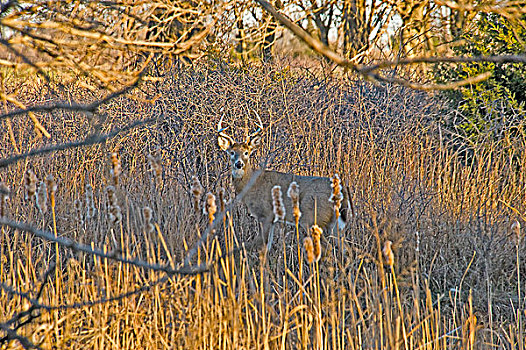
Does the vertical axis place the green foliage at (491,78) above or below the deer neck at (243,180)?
above

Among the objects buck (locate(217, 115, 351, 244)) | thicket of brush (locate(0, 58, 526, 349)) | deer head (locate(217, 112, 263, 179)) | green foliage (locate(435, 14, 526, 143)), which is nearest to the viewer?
thicket of brush (locate(0, 58, 526, 349))

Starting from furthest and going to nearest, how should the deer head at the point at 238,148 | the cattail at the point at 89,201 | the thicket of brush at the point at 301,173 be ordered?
1. the deer head at the point at 238,148
2. the thicket of brush at the point at 301,173
3. the cattail at the point at 89,201

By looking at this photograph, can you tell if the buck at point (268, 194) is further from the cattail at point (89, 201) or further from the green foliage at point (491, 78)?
the cattail at point (89, 201)

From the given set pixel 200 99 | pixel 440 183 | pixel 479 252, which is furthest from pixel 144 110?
pixel 479 252

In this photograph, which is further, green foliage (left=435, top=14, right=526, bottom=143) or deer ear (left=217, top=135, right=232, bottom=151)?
green foliage (left=435, top=14, right=526, bottom=143)

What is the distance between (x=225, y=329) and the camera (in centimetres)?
305

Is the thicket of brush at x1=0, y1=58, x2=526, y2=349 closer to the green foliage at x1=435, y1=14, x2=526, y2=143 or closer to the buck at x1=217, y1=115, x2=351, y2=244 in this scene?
the buck at x1=217, y1=115, x2=351, y2=244

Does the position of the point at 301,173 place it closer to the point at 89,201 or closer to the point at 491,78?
the point at 491,78

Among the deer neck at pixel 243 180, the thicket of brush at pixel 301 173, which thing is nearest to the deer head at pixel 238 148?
the deer neck at pixel 243 180

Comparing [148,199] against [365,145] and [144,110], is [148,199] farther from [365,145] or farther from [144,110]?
[365,145]

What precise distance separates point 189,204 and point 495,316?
270 cm

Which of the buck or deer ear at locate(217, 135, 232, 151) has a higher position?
deer ear at locate(217, 135, 232, 151)

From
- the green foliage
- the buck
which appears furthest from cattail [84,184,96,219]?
the green foliage

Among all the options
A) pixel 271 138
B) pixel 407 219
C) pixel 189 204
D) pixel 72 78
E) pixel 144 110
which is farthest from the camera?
pixel 144 110
